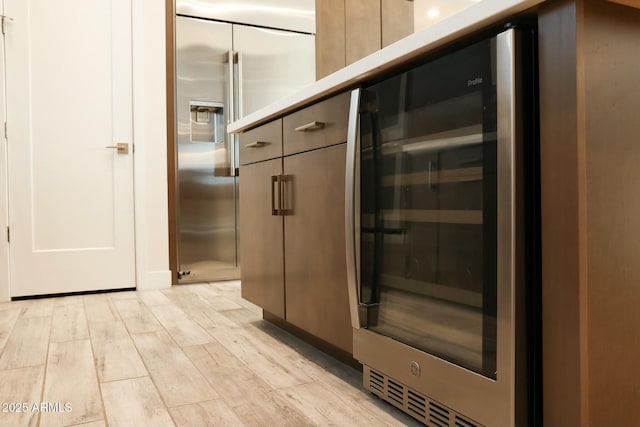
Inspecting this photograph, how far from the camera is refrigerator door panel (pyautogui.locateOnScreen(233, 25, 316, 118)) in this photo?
3475 millimetres

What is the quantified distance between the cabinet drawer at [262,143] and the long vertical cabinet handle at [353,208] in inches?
24.4

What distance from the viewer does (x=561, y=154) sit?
81cm

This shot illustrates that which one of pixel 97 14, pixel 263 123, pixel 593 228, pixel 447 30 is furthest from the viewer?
pixel 97 14

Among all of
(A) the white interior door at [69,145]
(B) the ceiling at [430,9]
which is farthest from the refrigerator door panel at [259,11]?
(B) the ceiling at [430,9]

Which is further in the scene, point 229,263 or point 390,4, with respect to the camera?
point 229,263

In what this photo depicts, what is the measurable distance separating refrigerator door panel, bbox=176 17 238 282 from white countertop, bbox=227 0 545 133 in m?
1.84

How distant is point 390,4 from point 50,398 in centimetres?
224

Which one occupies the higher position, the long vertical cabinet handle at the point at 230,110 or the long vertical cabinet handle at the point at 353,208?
the long vertical cabinet handle at the point at 230,110

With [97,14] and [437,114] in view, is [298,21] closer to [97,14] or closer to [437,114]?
[97,14]

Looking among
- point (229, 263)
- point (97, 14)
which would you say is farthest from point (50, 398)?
point (97, 14)

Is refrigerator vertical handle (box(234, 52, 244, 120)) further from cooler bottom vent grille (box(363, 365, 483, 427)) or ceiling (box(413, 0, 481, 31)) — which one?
cooler bottom vent grille (box(363, 365, 483, 427))

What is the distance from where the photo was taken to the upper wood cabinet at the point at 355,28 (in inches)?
97.8

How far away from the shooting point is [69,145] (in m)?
3.06

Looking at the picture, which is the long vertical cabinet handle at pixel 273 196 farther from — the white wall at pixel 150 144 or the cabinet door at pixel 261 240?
the white wall at pixel 150 144
